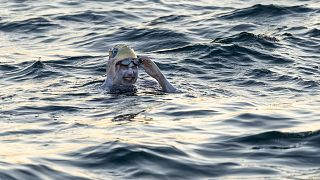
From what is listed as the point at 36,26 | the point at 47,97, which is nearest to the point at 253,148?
the point at 47,97

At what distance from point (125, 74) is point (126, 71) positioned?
52 millimetres

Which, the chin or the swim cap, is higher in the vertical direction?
the swim cap

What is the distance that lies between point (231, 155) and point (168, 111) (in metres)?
2.81

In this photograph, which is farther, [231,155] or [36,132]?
[36,132]

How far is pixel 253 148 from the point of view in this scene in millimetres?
11523

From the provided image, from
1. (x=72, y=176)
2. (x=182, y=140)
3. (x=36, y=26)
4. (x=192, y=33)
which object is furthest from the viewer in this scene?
(x=36, y=26)

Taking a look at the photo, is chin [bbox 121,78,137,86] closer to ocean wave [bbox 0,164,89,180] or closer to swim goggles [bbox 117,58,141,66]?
swim goggles [bbox 117,58,141,66]

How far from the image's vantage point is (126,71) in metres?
15.5

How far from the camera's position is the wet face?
50.8ft

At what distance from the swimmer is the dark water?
23 centimetres

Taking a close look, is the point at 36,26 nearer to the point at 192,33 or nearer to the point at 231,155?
the point at 192,33

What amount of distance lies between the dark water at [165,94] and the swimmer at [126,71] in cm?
23

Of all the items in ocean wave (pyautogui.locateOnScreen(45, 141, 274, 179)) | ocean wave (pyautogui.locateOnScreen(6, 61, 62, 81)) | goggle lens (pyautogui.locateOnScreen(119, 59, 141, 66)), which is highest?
goggle lens (pyautogui.locateOnScreen(119, 59, 141, 66))

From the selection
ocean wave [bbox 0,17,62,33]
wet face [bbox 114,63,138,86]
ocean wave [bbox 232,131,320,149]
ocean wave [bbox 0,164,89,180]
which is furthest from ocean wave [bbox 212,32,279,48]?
ocean wave [bbox 0,164,89,180]
